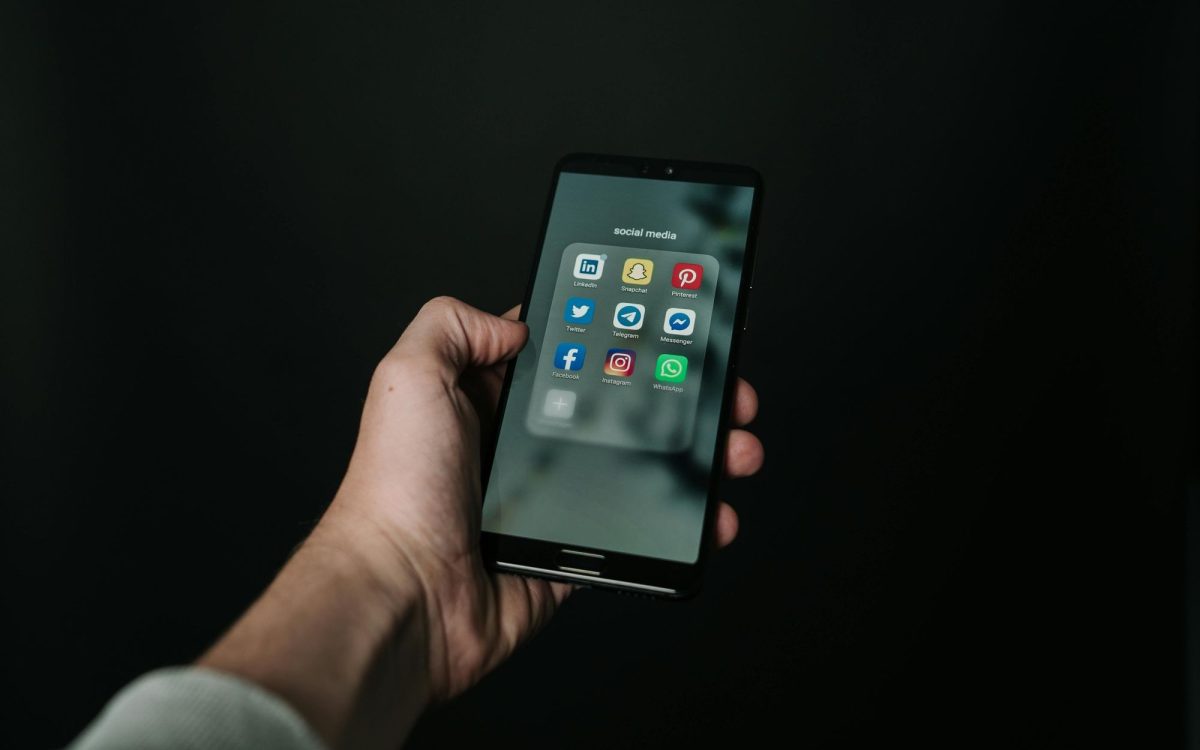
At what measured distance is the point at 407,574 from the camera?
708 millimetres

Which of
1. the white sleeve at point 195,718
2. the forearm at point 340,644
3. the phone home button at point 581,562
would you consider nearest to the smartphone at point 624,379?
the phone home button at point 581,562

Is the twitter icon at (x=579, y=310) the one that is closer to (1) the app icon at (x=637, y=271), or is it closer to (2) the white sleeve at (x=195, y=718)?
(1) the app icon at (x=637, y=271)

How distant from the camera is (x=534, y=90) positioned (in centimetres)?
123

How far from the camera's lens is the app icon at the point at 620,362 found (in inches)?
32.3

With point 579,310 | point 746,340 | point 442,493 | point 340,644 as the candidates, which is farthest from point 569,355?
point 746,340

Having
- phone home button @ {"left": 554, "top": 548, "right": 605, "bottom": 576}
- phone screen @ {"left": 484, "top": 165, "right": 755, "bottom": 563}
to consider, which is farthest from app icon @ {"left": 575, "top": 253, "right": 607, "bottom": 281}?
phone home button @ {"left": 554, "top": 548, "right": 605, "bottom": 576}

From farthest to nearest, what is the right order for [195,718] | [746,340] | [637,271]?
[746,340] < [637,271] < [195,718]

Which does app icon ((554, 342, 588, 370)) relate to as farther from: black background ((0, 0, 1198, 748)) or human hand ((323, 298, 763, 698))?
black background ((0, 0, 1198, 748))

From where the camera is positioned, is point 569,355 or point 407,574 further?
point 569,355

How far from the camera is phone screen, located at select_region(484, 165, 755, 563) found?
78 centimetres

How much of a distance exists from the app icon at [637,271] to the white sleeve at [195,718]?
46 centimetres

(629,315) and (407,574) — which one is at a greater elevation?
(629,315)

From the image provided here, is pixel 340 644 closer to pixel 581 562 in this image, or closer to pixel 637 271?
pixel 581 562

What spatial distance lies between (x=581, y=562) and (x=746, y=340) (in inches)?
20.0
